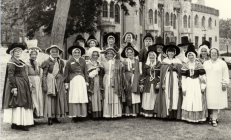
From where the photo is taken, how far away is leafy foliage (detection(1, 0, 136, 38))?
19969 mm

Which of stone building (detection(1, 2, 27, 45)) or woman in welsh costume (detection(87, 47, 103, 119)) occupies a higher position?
stone building (detection(1, 2, 27, 45))

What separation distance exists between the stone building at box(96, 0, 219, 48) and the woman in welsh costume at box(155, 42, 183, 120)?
61.4 ft

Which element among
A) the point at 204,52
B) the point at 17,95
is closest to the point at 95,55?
the point at 17,95

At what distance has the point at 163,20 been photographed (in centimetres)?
3756

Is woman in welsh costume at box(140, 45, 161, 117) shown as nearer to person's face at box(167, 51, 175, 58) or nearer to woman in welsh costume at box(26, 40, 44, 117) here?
person's face at box(167, 51, 175, 58)

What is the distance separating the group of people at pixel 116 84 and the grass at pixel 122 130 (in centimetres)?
26

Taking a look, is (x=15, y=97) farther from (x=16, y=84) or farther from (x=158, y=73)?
(x=158, y=73)

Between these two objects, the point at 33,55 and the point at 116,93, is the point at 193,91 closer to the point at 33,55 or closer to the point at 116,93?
the point at 116,93

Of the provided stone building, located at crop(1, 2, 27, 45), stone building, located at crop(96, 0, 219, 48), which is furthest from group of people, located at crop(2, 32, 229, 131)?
stone building, located at crop(96, 0, 219, 48)

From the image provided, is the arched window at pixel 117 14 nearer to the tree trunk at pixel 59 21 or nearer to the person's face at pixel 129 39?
the tree trunk at pixel 59 21

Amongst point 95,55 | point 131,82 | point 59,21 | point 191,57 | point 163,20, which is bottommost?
point 131,82

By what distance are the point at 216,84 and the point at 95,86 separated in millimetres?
3287

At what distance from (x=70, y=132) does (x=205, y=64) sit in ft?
13.1

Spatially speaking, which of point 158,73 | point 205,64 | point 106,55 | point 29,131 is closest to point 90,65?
point 106,55
